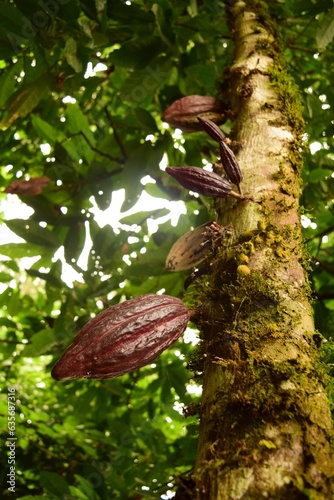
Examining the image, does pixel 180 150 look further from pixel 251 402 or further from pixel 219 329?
pixel 251 402

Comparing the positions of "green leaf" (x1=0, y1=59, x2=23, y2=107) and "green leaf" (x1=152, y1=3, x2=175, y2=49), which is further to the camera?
"green leaf" (x1=0, y1=59, x2=23, y2=107)

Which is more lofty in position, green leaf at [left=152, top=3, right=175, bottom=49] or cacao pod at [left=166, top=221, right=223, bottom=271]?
green leaf at [left=152, top=3, right=175, bottom=49]

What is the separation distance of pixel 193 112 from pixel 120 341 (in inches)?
35.1

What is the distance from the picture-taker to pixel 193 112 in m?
1.44

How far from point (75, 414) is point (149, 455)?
1.84 ft

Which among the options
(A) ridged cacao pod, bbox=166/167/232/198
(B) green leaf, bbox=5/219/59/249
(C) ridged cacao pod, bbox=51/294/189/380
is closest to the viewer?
(C) ridged cacao pod, bbox=51/294/189/380

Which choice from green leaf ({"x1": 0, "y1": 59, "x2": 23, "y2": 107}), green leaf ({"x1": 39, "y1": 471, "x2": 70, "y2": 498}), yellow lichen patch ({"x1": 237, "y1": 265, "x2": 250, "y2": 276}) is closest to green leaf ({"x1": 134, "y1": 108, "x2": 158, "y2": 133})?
green leaf ({"x1": 0, "y1": 59, "x2": 23, "y2": 107})

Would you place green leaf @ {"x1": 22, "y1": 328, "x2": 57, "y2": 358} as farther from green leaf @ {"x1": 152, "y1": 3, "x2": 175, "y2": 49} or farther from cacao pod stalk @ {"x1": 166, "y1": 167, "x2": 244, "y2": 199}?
green leaf @ {"x1": 152, "y1": 3, "x2": 175, "y2": 49}

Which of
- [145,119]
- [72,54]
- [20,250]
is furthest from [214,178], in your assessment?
[20,250]

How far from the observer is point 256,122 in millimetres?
1229

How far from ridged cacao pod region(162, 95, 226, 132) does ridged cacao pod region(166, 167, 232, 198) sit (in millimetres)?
485

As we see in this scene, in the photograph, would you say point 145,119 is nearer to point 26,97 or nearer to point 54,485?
point 26,97

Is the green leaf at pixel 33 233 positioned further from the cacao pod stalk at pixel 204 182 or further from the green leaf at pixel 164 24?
the cacao pod stalk at pixel 204 182

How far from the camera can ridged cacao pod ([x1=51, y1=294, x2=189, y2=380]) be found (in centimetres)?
80
